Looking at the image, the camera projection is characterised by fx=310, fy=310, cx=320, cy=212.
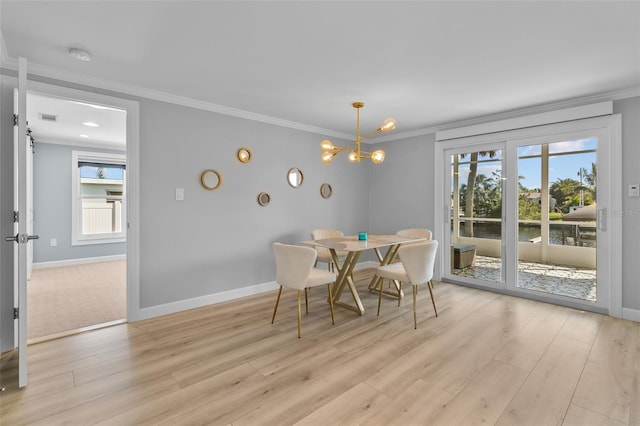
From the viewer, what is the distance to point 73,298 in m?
3.91

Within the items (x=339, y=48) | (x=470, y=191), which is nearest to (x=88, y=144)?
(x=339, y=48)

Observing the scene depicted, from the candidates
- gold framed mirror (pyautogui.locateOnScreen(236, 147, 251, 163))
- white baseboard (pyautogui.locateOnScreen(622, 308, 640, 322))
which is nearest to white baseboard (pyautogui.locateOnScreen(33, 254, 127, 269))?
gold framed mirror (pyautogui.locateOnScreen(236, 147, 251, 163))

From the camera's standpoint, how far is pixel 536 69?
269cm

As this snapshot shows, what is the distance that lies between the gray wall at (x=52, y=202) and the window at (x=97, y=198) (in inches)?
4.2

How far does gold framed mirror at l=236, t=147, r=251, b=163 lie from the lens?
392cm

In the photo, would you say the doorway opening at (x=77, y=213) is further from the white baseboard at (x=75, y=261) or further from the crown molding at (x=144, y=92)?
the crown molding at (x=144, y=92)

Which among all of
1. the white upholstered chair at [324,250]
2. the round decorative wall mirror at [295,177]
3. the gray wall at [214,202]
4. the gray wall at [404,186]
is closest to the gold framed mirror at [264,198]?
the gray wall at [214,202]

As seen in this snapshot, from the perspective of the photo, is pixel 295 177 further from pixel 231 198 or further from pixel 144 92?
pixel 144 92

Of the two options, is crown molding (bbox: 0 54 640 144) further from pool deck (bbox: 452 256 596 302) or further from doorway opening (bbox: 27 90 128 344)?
pool deck (bbox: 452 256 596 302)

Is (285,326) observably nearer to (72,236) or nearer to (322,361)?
(322,361)

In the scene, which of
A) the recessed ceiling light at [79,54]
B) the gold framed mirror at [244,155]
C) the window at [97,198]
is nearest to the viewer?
the recessed ceiling light at [79,54]

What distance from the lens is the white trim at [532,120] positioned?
130 inches

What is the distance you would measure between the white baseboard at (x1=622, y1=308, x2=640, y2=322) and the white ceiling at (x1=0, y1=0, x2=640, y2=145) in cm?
225

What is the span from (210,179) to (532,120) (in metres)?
3.94
